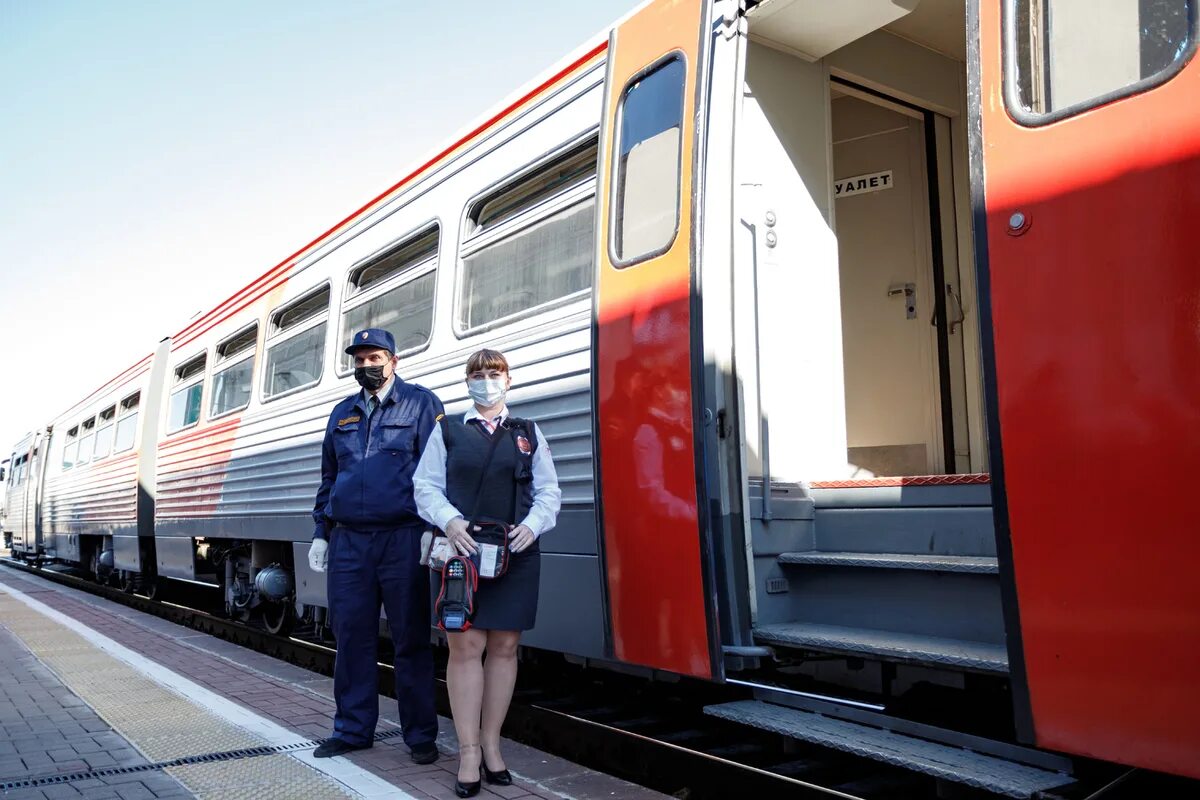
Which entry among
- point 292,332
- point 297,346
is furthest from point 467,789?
point 292,332

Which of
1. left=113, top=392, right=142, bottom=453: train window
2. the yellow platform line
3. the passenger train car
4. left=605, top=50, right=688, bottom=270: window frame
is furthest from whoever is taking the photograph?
left=113, top=392, right=142, bottom=453: train window

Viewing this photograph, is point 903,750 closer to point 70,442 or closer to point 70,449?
point 70,449

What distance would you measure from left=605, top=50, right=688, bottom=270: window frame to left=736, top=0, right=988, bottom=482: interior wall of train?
255 mm

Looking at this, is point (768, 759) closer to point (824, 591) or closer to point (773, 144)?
point (824, 591)

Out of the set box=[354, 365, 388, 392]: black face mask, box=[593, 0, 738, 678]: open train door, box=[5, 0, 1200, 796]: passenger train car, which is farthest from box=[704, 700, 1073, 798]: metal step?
box=[354, 365, 388, 392]: black face mask

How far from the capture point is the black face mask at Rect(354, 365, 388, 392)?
4297 mm

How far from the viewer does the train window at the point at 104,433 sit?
1334 centimetres

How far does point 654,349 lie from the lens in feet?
12.9

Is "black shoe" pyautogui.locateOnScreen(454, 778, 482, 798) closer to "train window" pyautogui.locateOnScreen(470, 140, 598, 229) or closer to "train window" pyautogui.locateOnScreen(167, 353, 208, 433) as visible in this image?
"train window" pyautogui.locateOnScreen(470, 140, 598, 229)

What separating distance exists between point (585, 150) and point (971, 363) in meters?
2.29

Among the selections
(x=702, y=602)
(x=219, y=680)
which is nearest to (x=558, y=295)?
(x=702, y=602)

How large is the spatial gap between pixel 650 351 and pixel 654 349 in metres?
0.02

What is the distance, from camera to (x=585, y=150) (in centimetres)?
461

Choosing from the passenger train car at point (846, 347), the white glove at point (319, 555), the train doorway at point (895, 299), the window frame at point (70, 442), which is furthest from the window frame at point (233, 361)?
the window frame at point (70, 442)
